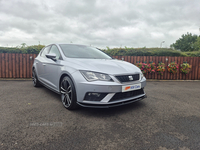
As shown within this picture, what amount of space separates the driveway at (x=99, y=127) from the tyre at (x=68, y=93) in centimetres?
14

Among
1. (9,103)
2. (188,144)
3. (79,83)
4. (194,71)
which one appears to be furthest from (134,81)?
(194,71)

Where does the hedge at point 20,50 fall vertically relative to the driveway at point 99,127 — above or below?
above

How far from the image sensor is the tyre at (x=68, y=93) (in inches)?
104

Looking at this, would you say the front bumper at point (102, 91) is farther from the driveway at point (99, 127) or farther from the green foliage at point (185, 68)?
the green foliage at point (185, 68)

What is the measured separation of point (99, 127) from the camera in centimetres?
220

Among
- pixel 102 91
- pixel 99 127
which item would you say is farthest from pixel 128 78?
pixel 99 127

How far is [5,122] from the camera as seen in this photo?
2.29 m

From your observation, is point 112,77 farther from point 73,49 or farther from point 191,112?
point 191,112

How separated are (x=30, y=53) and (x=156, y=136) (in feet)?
26.5

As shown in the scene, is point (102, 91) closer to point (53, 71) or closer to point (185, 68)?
point (53, 71)

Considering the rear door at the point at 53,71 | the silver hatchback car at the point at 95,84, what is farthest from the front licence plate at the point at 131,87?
the rear door at the point at 53,71

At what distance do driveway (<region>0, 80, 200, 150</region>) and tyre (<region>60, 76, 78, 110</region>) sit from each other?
14cm

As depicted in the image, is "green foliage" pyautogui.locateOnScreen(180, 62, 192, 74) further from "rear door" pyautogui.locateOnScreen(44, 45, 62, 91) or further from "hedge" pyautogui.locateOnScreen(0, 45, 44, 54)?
"hedge" pyautogui.locateOnScreen(0, 45, 44, 54)

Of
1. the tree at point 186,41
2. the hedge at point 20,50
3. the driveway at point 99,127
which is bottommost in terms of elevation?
the driveway at point 99,127
